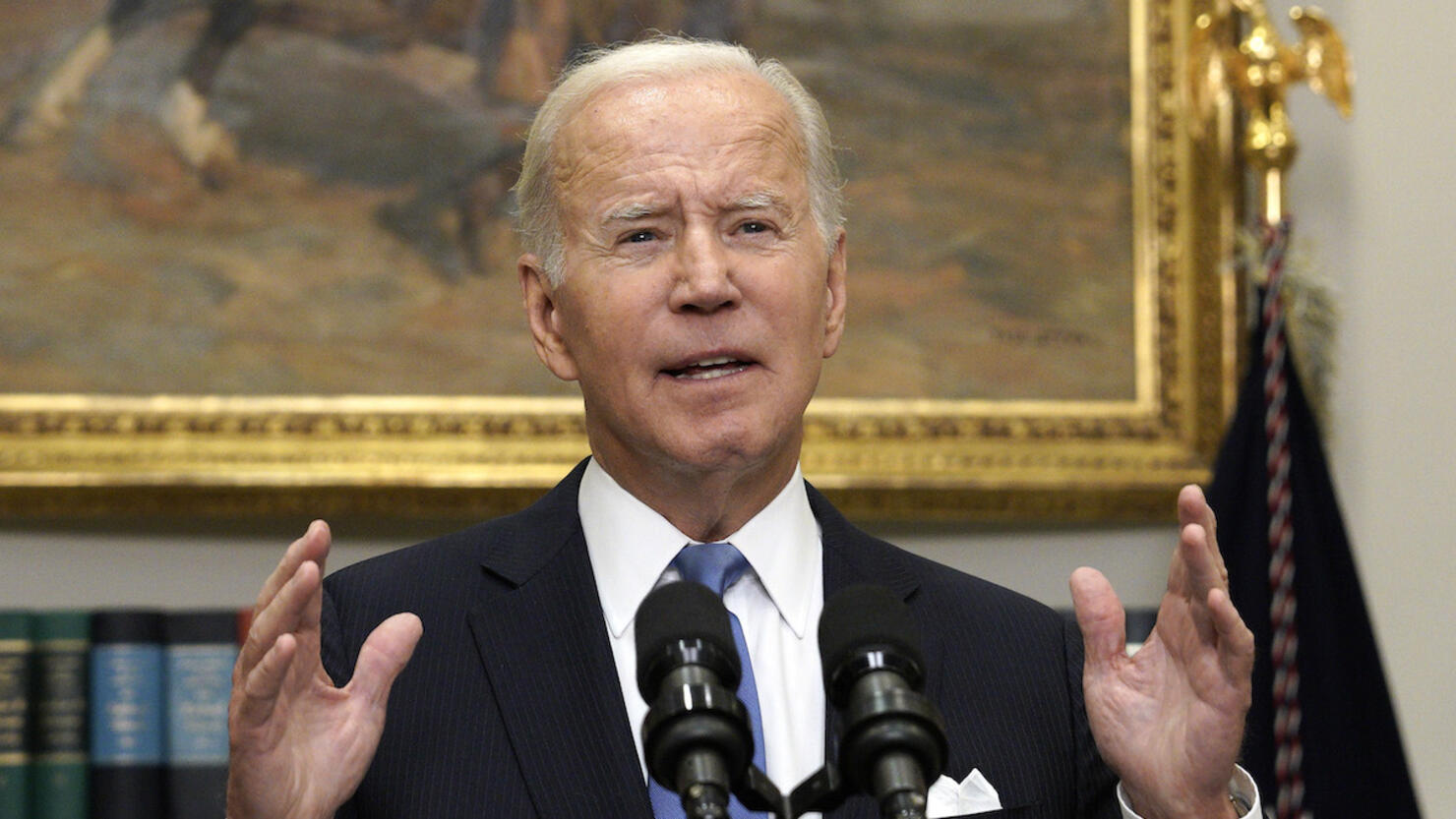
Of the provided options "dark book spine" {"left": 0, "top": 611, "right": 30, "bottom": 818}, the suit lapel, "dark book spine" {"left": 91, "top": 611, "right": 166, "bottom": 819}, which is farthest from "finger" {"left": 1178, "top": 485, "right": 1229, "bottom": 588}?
"dark book spine" {"left": 0, "top": 611, "right": 30, "bottom": 818}

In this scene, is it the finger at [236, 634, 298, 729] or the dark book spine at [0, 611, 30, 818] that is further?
the dark book spine at [0, 611, 30, 818]

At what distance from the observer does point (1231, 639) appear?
1740 mm

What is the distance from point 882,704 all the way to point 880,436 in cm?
265

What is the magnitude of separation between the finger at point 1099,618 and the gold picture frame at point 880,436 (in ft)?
6.39

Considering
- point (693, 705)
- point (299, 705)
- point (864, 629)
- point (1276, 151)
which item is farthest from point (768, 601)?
point (1276, 151)

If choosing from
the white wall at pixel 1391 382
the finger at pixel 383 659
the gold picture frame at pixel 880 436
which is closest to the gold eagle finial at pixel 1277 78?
the gold picture frame at pixel 880 436

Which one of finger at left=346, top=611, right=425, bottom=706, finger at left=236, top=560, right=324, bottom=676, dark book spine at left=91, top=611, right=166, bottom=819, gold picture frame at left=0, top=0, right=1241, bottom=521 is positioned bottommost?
dark book spine at left=91, top=611, right=166, bottom=819

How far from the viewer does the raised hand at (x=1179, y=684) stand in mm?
1747

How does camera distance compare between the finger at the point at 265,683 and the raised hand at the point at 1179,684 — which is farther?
the raised hand at the point at 1179,684

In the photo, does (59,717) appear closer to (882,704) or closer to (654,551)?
(654,551)

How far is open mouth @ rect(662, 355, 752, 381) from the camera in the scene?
2.07m

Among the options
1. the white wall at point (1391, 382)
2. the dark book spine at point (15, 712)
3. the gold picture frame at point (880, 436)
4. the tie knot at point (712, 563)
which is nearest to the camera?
the tie knot at point (712, 563)

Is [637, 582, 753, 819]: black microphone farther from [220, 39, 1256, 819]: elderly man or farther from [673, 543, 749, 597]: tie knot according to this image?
[673, 543, 749, 597]: tie knot

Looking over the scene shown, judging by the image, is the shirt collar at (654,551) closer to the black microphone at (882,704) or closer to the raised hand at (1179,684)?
the raised hand at (1179,684)
